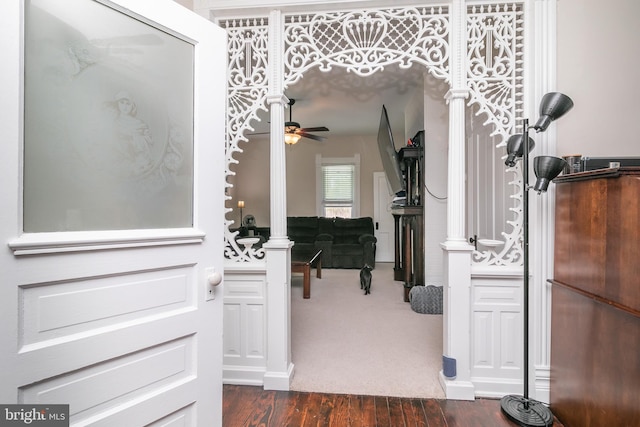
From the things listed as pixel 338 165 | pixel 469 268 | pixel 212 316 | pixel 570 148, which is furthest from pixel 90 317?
pixel 338 165

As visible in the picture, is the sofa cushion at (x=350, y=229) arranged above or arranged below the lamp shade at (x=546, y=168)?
below

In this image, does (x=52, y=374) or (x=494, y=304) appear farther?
(x=494, y=304)

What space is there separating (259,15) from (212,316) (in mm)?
2038

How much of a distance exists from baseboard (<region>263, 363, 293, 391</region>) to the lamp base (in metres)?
1.36

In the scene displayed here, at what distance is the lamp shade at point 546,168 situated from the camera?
166cm

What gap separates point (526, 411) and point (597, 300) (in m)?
0.83

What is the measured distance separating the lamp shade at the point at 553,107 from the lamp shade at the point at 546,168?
0.18 meters

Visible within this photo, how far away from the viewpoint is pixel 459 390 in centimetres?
206

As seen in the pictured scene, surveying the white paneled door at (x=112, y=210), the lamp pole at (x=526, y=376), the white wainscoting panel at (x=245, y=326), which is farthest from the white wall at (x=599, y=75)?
the white wainscoting panel at (x=245, y=326)

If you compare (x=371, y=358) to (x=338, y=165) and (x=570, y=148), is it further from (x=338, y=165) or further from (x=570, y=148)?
(x=338, y=165)

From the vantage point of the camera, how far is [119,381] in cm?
104

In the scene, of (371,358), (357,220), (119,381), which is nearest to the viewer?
(119,381)

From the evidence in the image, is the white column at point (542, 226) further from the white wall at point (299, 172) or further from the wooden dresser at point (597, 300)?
the white wall at point (299, 172)

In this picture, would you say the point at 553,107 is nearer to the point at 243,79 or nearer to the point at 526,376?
the point at 526,376
